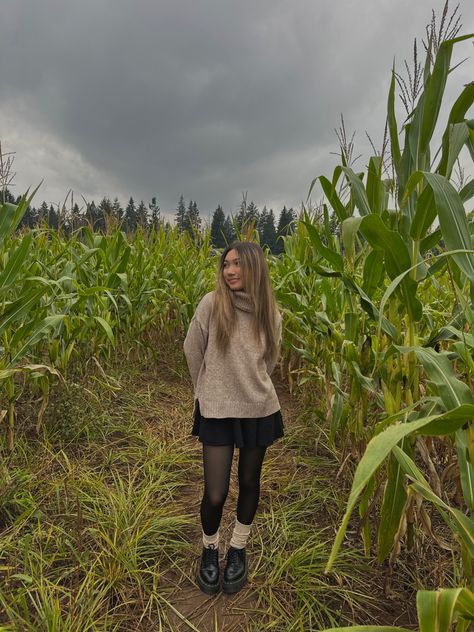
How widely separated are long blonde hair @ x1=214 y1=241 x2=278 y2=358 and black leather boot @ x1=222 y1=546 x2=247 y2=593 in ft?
3.07

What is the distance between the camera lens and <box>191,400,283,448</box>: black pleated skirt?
5.61ft

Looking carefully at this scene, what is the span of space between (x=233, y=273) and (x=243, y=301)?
5.6 inches

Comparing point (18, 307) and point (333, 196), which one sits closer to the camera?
point (333, 196)

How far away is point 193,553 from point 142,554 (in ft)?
0.82

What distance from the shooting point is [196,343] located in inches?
71.7

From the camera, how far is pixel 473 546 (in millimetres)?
834

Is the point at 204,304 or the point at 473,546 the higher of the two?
the point at 204,304

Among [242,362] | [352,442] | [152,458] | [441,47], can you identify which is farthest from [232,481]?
[441,47]

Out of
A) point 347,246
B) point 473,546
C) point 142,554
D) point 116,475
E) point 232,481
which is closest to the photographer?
point 473,546

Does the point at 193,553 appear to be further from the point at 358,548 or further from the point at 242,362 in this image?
the point at 242,362

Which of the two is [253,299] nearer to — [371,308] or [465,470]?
[371,308]

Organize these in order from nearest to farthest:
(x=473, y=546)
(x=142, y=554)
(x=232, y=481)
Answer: (x=473, y=546) < (x=142, y=554) < (x=232, y=481)

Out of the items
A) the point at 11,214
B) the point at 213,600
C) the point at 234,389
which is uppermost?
the point at 11,214

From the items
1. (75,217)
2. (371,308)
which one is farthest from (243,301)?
(75,217)
